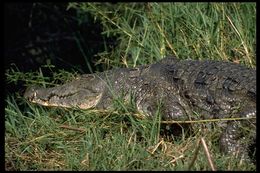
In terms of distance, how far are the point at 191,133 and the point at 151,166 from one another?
64 cm

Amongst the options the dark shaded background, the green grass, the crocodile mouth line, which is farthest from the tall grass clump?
the dark shaded background

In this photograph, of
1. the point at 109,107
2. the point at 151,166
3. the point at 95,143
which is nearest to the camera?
the point at 151,166

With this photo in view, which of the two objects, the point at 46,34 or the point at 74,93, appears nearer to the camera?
the point at 74,93

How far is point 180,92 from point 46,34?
12.6ft

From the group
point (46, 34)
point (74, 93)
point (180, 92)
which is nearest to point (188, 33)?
point (180, 92)

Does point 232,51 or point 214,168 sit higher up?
point 232,51

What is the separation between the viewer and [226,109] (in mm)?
4594

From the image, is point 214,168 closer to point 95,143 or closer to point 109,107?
point 95,143

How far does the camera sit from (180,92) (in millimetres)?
4969

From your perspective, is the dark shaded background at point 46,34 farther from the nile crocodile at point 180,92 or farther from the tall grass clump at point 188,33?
the nile crocodile at point 180,92

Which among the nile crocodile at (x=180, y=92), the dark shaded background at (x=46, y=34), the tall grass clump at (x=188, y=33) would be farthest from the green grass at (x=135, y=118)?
the dark shaded background at (x=46, y=34)

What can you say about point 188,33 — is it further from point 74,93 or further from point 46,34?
point 46,34

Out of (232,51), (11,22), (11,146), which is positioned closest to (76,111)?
(11,146)

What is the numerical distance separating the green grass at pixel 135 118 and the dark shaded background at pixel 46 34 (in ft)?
4.11
